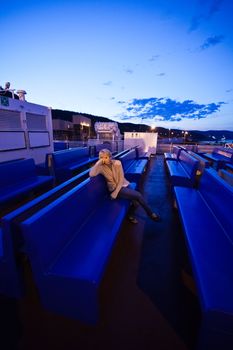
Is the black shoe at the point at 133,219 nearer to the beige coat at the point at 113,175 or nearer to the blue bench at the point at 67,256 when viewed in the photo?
the beige coat at the point at 113,175

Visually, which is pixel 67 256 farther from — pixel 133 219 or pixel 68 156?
pixel 68 156

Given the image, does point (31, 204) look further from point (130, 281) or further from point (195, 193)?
point (195, 193)

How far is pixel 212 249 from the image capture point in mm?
1912

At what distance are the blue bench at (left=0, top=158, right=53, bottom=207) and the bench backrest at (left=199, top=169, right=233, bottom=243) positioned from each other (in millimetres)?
3636

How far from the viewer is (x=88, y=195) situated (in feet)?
8.68

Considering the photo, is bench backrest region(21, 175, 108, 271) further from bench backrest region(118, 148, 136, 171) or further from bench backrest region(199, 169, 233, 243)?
bench backrest region(118, 148, 136, 171)

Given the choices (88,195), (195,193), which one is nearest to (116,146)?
(195,193)

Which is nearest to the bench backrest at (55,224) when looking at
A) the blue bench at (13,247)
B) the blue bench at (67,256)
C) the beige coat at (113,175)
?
the blue bench at (67,256)

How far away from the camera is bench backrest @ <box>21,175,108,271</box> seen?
4.83 ft

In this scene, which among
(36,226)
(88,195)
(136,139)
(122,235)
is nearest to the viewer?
(36,226)

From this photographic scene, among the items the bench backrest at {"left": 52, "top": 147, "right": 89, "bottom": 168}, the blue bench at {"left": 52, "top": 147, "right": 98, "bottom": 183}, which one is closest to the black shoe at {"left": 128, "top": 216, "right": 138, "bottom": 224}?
the blue bench at {"left": 52, "top": 147, "right": 98, "bottom": 183}

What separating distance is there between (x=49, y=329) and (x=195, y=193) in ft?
10.6

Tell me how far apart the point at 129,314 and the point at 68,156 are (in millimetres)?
5329

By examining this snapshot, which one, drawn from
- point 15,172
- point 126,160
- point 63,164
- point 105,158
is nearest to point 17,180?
point 15,172
